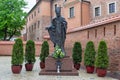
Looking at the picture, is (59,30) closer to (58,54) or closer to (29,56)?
(58,54)

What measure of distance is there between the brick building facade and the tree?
3.58m

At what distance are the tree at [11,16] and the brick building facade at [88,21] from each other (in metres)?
3.58

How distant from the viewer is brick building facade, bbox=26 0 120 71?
12.1 m

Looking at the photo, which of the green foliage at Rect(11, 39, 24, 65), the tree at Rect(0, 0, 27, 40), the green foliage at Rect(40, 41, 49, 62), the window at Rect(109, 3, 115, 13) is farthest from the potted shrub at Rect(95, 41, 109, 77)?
the tree at Rect(0, 0, 27, 40)

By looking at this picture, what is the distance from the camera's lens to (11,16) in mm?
33969

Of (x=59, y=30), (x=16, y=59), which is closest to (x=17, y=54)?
(x=16, y=59)

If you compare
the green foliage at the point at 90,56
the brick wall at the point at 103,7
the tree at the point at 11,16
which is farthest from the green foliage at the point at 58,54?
the tree at the point at 11,16

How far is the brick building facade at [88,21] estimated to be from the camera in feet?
39.9

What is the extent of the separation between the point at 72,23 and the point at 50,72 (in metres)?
17.2

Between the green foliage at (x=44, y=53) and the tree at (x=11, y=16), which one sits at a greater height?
the tree at (x=11, y=16)

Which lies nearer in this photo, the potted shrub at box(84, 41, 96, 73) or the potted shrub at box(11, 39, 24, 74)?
the potted shrub at box(11, 39, 24, 74)

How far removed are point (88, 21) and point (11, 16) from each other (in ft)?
40.1

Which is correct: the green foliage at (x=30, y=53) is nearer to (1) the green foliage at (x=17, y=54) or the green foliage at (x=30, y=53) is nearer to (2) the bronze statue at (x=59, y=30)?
(1) the green foliage at (x=17, y=54)

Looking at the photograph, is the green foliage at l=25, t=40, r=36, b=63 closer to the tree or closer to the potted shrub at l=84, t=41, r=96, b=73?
the potted shrub at l=84, t=41, r=96, b=73
